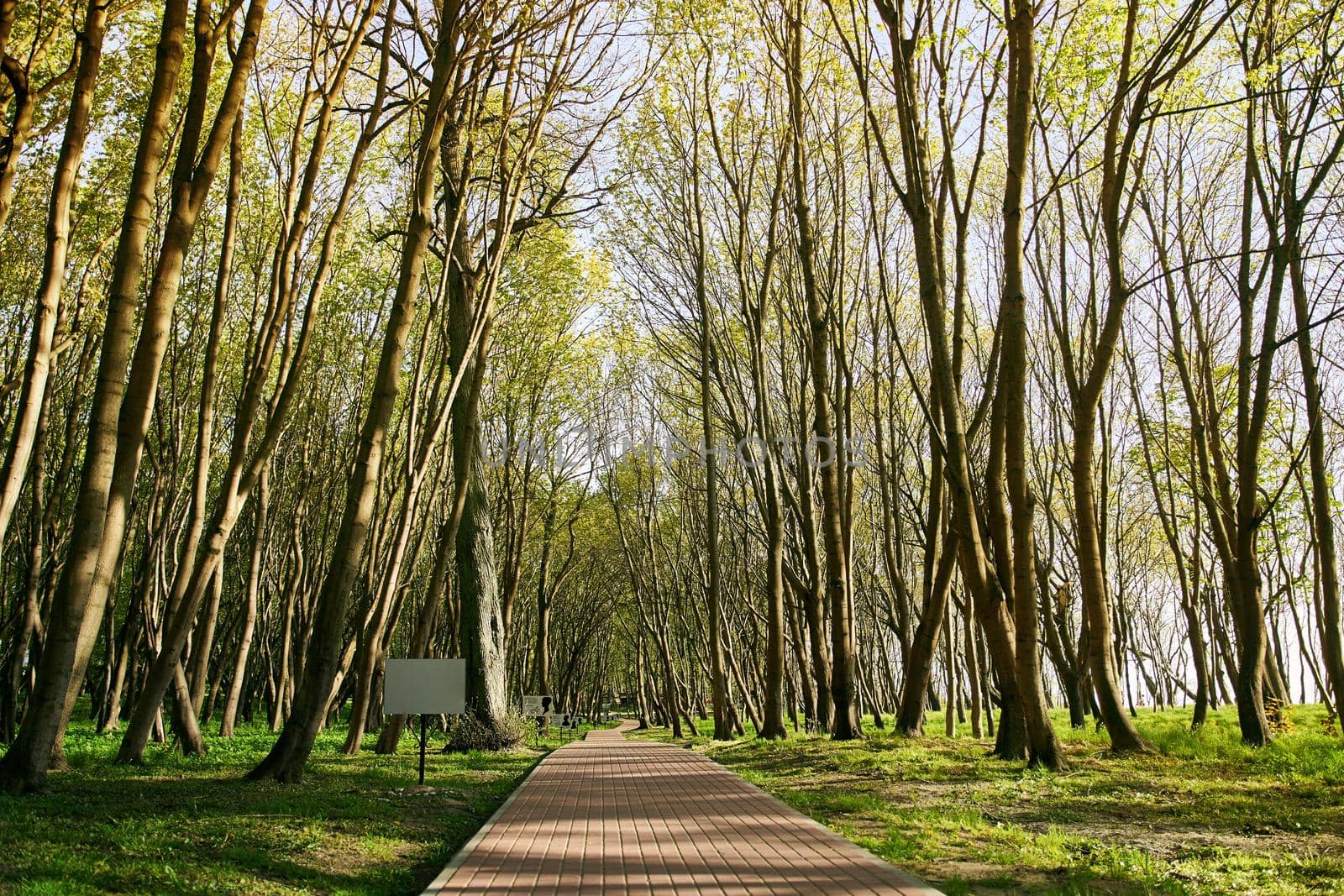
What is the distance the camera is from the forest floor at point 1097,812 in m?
4.68

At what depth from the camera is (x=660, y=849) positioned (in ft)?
18.6

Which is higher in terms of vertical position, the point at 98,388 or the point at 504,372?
the point at 504,372

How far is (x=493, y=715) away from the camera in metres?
15.2

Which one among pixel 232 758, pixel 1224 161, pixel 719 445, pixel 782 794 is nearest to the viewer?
pixel 782 794

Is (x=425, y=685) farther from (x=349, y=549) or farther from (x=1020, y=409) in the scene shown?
(x=1020, y=409)

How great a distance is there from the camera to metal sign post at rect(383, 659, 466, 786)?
9.41 meters

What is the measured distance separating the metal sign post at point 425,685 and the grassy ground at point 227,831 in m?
0.74

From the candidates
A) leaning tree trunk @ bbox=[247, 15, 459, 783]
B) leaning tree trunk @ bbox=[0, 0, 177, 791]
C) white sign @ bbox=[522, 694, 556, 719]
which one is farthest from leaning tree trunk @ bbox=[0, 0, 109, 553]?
white sign @ bbox=[522, 694, 556, 719]

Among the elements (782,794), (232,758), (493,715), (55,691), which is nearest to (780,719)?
(493,715)

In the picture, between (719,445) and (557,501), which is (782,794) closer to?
(719,445)

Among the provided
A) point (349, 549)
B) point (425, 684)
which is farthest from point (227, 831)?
point (425, 684)

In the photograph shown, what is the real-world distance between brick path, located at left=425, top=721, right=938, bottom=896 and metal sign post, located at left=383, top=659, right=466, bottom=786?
46.3 inches

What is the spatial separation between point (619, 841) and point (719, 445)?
18.7 m

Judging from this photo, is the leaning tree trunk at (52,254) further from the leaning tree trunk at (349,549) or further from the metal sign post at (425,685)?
the metal sign post at (425,685)
